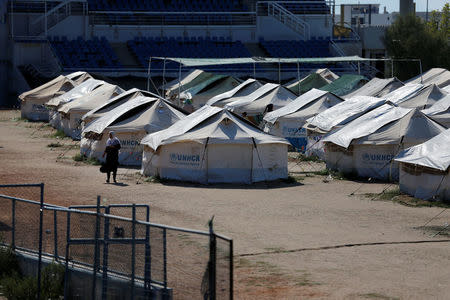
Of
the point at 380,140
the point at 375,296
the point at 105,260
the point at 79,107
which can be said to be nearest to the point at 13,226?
the point at 105,260

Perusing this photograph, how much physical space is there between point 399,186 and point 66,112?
63.7 feet

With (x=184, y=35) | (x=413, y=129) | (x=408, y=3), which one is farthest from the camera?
(x=408, y=3)

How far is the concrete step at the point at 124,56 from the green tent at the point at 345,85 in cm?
1692

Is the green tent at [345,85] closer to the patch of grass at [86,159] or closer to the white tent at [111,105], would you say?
the white tent at [111,105]

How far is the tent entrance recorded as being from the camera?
1029 inches

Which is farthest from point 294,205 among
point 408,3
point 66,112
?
point 408,3

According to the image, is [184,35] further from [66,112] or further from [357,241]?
[357,241]

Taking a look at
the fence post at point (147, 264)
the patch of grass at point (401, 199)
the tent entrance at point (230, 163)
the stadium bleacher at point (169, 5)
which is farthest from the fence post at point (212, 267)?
the stadium bleacher at point (169, 5)

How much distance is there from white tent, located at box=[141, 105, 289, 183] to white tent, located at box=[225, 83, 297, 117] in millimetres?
12660

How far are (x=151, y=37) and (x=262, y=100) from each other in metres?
24.5

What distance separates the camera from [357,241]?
17.8 m

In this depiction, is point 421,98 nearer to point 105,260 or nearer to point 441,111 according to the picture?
point 441,111

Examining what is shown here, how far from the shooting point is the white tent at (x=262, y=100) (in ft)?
131

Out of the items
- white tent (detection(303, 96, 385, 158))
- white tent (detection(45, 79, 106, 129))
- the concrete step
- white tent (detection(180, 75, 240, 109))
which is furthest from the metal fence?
the concrete step
